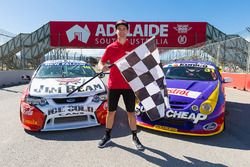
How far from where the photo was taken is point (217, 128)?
327cm

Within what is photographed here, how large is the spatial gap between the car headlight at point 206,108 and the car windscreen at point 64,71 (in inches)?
107

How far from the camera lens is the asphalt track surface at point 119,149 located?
→ 8.54ft

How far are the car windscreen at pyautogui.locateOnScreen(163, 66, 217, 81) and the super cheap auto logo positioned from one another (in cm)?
1726

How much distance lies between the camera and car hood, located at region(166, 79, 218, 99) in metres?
3.49

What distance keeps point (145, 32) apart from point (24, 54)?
12.8m

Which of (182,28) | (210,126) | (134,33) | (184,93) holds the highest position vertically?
(182,28)

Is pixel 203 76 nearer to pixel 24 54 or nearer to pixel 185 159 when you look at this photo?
pixel 185 159

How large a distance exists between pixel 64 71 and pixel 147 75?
266 cm

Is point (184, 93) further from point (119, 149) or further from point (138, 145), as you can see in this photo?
point (119, 149)

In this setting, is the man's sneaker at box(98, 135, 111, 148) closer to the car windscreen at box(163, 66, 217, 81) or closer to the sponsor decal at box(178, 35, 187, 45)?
the car windscreen at box(163, 66, 217, 81)

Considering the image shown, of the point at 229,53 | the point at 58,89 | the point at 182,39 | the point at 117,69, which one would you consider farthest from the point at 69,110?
the point at 182,39

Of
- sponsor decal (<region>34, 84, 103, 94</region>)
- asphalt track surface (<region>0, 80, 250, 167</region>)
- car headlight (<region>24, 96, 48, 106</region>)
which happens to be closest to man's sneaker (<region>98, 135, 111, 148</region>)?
asphalt track surface (<region>0, 80, 250, 167</region>)

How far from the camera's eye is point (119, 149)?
2951mm

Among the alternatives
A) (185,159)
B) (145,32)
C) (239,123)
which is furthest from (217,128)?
(145,32)
